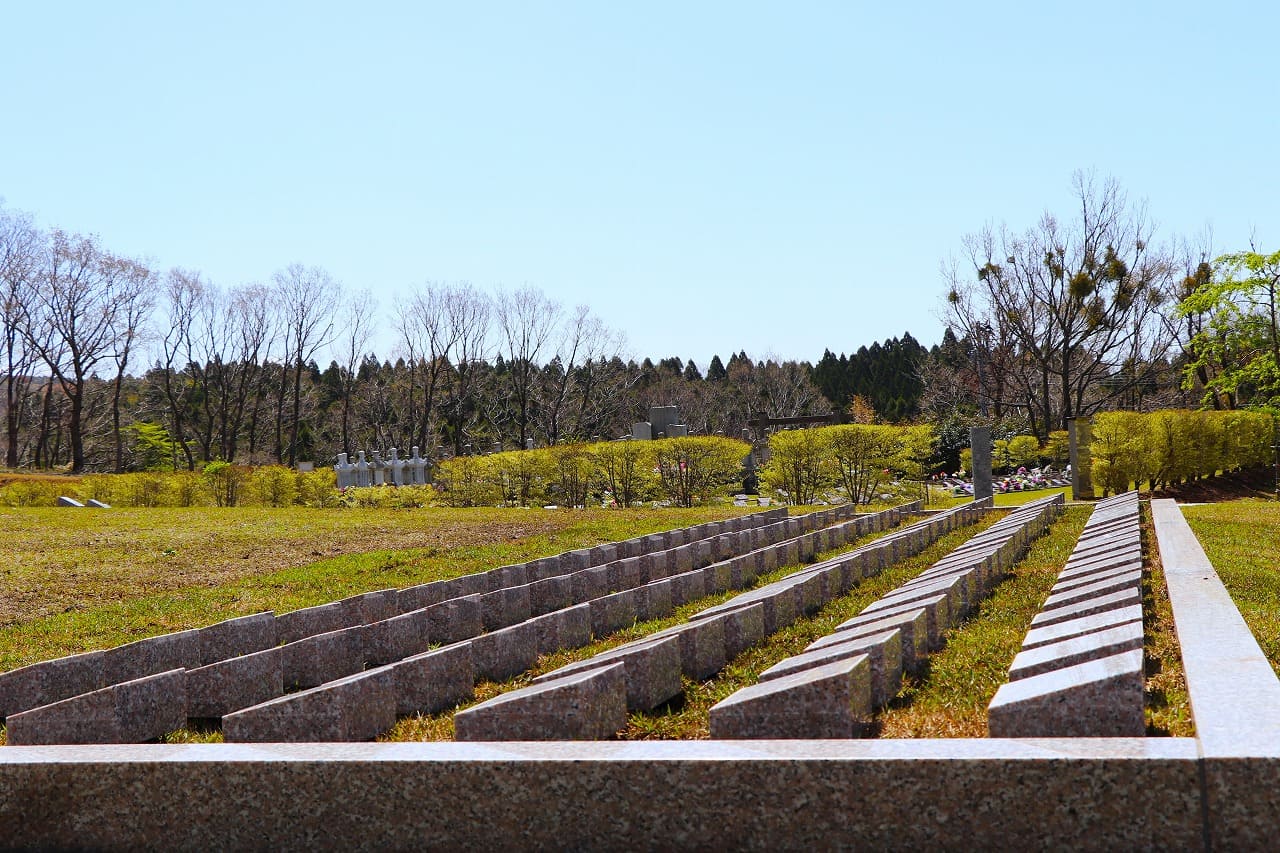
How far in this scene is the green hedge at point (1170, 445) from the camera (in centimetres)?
2544

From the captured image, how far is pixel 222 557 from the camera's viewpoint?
1348 centimetres

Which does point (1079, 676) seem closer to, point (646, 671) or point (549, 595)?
point (646, 671)

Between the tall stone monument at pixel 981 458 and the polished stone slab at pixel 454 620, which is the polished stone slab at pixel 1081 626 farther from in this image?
the tall stone monument at pixel 981 458

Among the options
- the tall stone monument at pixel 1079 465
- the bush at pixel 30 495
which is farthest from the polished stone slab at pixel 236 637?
the bush at pixel 30 495

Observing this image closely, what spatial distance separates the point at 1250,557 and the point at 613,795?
321 inches

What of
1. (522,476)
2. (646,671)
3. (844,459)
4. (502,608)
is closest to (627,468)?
(522,476)

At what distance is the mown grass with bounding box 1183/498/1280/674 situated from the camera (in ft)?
17.6

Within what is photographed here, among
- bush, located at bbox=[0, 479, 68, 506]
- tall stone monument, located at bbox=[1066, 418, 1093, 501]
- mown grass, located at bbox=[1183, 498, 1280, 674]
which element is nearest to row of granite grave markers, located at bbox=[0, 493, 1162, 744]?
mown grass, located at bbox=[1183, 498, 1280, 674]

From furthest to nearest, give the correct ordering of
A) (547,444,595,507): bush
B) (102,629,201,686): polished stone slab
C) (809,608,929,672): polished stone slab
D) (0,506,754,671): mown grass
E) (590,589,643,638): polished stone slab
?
(547,444,595,507): bush < (0,506,754,671): mown grass < (590,589,643,638): polished stone slab < (102,629,201,686): polished stone slab < (809,608,929,672): polished stone slab

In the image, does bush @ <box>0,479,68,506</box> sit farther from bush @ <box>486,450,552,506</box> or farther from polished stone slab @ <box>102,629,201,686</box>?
polished stone slab @ <box>102,629,201,686</box>

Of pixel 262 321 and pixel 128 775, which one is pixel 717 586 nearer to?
pixel 128 775

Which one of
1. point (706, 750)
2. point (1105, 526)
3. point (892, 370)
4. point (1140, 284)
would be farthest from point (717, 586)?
point (892, 370)

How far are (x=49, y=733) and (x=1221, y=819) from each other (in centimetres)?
412

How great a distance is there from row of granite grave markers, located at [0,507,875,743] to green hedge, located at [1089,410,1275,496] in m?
20.2
